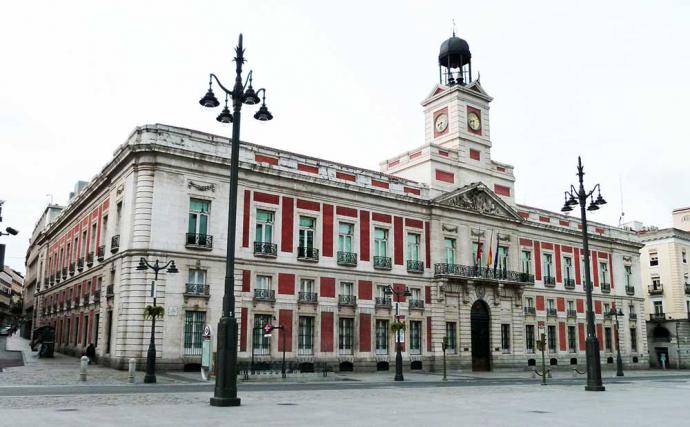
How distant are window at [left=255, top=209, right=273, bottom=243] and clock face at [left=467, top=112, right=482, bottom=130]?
59.1 ft

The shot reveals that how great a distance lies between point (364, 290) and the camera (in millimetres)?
38969

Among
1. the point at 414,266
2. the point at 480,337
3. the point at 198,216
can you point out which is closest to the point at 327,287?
the point at 414,266

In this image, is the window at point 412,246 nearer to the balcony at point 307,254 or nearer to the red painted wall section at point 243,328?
the balcony at point 307,254

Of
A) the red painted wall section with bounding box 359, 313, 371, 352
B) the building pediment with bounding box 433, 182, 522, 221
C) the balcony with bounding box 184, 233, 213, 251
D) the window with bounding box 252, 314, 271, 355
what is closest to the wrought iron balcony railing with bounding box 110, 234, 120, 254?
the balcony with bounding box 184, 233, 213, 251

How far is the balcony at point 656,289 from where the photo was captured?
6462 centimetres

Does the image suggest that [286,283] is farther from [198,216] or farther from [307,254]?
[198,216]

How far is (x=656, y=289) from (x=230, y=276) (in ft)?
194

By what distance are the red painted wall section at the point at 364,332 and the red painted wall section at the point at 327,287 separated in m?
2.39

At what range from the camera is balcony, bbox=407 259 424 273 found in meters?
41.2

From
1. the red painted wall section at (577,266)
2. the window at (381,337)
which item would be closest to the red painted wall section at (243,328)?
the window at (381,337)

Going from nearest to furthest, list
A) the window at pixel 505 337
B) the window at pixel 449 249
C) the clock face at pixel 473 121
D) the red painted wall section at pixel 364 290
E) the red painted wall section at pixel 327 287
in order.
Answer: the red painted wall section at pixel 327 287 → the red painted wall section at pixel 364 290 → the window at pixel 449 249 → the window at pixel 505 337 → the clock face at pixel 473 121

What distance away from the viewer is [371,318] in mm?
39000

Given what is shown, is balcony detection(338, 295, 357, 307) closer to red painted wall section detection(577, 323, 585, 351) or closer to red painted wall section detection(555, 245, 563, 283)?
red painted wall section detection(555, 245, 563, 283)

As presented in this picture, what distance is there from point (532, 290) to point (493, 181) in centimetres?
858
